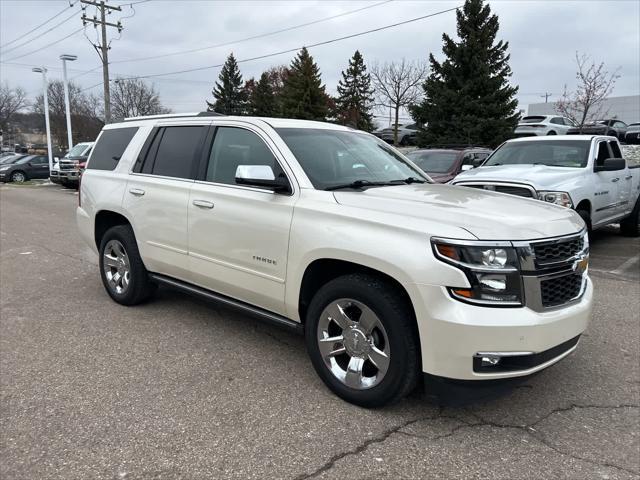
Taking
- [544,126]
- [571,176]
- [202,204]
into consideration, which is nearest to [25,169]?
[544,126]

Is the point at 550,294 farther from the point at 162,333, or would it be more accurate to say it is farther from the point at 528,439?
the point at 162,333

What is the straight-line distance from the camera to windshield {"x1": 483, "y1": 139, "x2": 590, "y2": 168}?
830 centimetres

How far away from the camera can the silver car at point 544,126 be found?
23.7m

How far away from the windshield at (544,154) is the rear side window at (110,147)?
6.08 meters

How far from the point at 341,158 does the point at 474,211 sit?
51.8 inches

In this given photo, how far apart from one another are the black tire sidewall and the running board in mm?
163

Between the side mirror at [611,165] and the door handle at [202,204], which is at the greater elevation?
the side mirror at [611,165]

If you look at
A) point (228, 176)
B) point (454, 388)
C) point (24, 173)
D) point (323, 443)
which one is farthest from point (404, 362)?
point (24, 173)

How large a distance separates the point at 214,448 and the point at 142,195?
2728 mm

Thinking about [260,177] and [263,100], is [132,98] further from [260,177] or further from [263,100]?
[260,177]

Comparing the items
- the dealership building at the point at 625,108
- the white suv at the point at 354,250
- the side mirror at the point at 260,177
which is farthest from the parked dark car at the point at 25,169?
the dealership building at the point at 625,108

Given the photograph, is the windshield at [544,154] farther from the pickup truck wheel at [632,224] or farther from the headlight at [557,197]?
the pickup truck wheel at [632,224]

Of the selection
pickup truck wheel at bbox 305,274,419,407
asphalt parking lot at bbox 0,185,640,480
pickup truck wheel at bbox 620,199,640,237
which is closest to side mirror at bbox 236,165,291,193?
pickup truck wheel at bbox 305,274,419,407

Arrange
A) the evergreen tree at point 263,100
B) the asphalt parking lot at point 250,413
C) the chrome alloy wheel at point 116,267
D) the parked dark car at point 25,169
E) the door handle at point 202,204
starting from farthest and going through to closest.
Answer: the evergreen tree at point 263,100 < the parked dark car at point 25,169 < the chrome alloy wheel at point 116,267 < the door handle at point 202,204 < the asphalt parking lot at point 250,413
